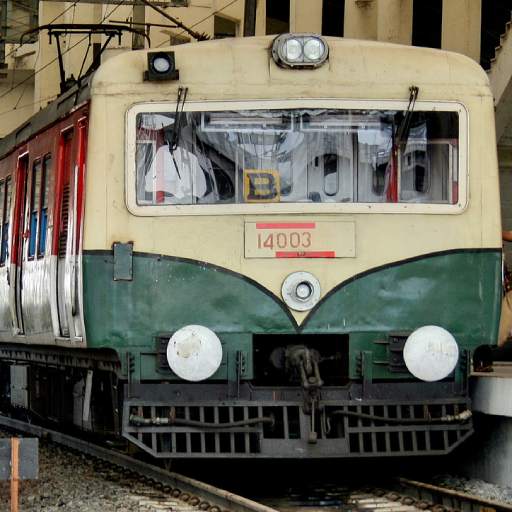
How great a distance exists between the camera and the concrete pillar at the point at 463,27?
24281mm

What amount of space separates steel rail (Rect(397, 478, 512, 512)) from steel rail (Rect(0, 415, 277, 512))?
4.22ft

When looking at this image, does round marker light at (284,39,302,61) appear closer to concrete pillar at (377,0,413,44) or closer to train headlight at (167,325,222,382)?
train headlight at (167,325,222,382)

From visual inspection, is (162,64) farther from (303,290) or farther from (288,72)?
→ (303,290)

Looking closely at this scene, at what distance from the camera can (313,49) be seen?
11.4 meters

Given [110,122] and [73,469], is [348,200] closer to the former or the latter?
[110,122]

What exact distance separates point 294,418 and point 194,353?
32.5 inches

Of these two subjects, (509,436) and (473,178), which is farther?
(509,436)

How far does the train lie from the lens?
11.1 m

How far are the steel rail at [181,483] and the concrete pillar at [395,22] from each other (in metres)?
12.1

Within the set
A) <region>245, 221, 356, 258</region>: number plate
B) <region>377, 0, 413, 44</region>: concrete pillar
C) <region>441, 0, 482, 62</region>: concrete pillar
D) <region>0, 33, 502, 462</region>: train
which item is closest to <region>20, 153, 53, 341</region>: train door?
<region>0, 33, 502, 462</region>: train

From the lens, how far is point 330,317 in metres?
11.1

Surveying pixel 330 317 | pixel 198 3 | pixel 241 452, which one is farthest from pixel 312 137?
pixel 198 3

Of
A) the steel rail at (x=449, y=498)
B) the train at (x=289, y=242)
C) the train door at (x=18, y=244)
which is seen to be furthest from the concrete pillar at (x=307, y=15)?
the steel rail at (x=449, y=498)

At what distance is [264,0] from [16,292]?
20.9m
